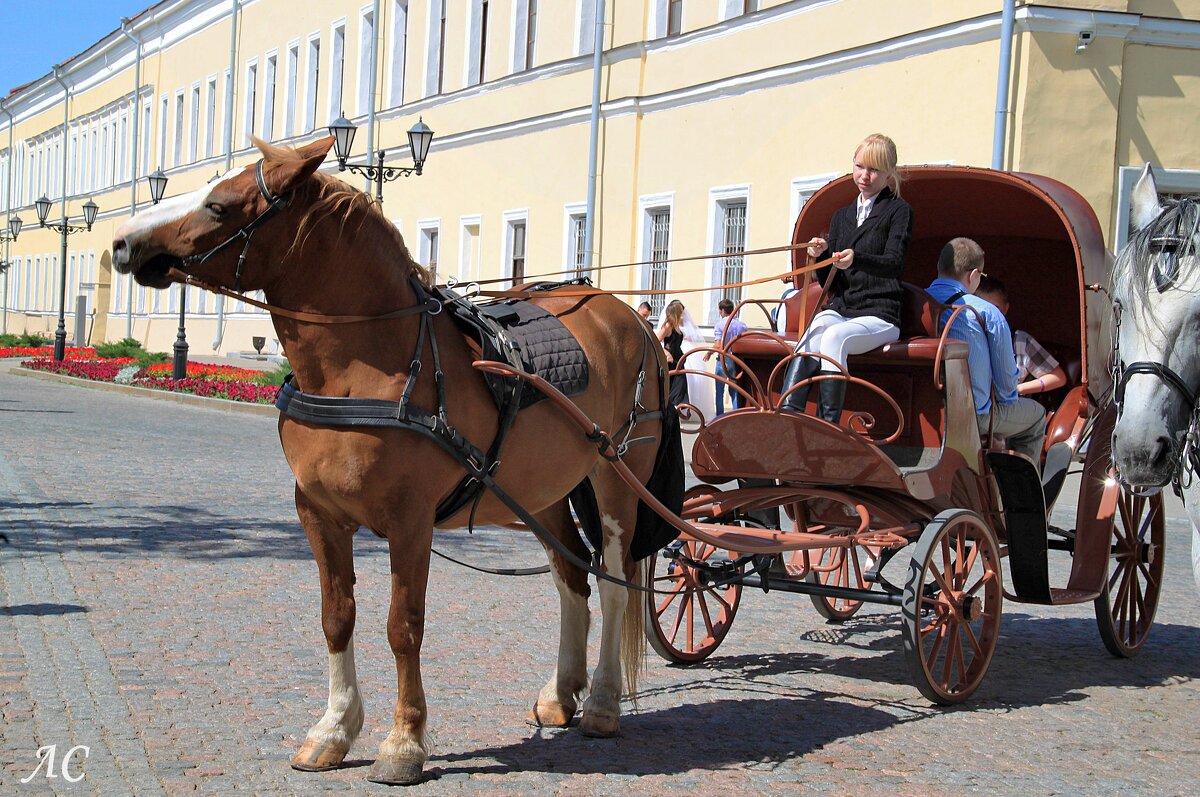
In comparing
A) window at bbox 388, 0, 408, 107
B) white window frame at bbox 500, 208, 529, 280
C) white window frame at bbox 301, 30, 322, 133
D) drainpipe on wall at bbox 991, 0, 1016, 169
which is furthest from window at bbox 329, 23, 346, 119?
drainpipe on wall at bbox 991, 0, 1016, 169

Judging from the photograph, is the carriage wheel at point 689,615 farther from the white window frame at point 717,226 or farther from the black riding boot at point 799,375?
the white window frame at point 717,226

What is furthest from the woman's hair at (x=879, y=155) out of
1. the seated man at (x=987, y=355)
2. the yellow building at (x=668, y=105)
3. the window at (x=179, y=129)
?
the window at (x=179, y=129)

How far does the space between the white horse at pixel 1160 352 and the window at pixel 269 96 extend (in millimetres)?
40240

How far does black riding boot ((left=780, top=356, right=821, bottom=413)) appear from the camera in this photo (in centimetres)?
689

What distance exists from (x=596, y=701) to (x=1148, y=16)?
15.5 metres

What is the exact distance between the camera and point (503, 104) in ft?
98.7

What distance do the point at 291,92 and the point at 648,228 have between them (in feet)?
62.9

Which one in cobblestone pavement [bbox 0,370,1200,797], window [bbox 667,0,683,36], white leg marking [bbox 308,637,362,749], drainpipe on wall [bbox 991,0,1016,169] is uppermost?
window [bbox 667,0,683,36]

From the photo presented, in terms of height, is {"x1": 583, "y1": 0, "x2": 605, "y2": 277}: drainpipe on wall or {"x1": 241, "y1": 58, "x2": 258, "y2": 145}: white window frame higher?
{"x1": 241, "y1": 58, "x2": 258, "y2": 145}: white window frame

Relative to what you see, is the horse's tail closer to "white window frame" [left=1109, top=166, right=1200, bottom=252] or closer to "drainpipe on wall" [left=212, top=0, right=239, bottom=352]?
"white window frame" [left=1109, top=166, right=1200, bottom=252]

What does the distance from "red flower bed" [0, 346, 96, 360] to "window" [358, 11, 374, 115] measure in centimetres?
998

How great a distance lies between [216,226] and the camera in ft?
16.1

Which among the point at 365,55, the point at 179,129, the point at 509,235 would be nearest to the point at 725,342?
the point at 509,235

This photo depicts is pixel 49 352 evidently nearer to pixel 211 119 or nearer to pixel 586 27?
pixel 211 119
